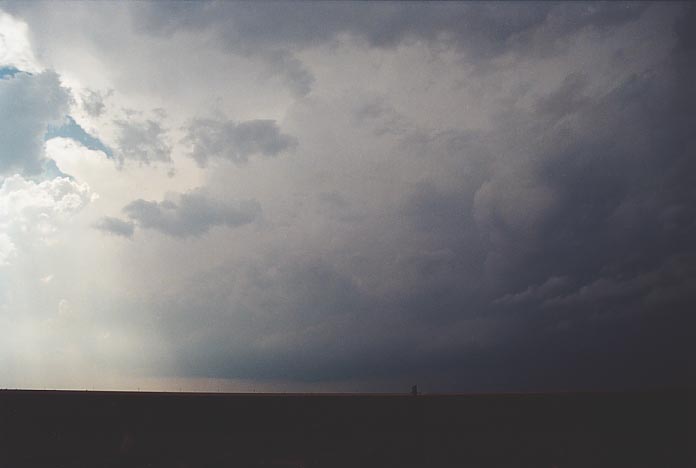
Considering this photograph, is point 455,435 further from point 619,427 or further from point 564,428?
point 619,427

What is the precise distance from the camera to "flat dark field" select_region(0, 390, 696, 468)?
1861 cm

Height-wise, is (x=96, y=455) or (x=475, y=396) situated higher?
(x=475, y=396)

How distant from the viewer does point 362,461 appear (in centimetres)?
1867

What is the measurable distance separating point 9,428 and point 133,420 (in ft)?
13.1

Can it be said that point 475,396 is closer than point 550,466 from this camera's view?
No

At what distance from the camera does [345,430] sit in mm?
19453

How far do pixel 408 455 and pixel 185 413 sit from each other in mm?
7752

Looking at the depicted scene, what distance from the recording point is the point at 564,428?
62.8 ft

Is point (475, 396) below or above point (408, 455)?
above

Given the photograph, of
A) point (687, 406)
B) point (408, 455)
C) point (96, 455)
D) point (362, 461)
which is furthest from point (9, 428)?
point (687, 406)

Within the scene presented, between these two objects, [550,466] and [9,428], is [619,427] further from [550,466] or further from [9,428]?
[9,428]

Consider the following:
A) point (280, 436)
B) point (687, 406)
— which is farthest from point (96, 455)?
point (687, 406)

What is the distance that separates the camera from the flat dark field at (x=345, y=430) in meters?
18.6

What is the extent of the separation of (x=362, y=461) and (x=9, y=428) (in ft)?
38.7
